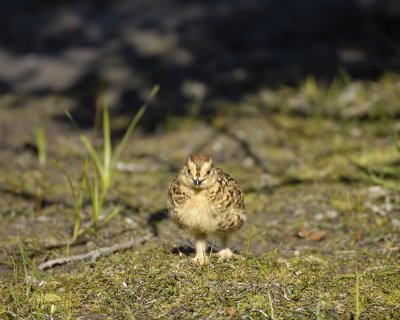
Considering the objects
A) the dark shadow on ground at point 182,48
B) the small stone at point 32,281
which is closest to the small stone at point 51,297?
the small stone at point 32,281

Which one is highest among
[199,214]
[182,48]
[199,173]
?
[199,173]

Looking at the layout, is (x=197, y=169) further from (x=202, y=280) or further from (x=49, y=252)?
(x=49, y=252)

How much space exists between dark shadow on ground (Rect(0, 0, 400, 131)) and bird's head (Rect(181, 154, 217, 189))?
13.9 ft

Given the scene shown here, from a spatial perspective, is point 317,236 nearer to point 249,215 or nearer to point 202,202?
point 249,215

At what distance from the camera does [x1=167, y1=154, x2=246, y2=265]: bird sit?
15.1 feet

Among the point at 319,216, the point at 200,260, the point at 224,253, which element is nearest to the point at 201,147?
the point at 319,216

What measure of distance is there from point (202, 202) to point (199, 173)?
0.20 metres

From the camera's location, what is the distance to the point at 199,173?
457cm

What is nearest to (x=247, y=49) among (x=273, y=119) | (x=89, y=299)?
(x=273, y=119)

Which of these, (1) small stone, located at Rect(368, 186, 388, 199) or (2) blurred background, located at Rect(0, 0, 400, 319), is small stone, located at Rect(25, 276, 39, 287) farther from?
(1) small stone, located at Rect(368, 186, 388, 199)

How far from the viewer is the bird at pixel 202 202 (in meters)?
4.62

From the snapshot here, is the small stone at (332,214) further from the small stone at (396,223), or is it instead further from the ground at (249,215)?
the small stone at (396,223)

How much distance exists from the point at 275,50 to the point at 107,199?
17.0 feet

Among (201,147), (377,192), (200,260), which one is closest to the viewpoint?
(200,260)
